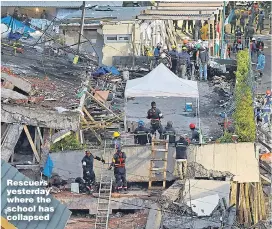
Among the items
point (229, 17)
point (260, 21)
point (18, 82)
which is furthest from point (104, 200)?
point (260, 21)

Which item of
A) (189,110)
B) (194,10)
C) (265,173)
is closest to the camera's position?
(265,173)

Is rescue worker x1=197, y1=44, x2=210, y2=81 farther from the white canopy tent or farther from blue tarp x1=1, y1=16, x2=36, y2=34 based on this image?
blue tarp x1=1, y1=16, x2=36, y2=34

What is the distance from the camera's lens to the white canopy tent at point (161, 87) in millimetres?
25375

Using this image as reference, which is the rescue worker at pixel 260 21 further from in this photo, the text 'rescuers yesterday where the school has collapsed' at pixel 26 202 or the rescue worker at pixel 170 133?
the text 'rescuers yesterday where the school has collapsed' at pixel 26 202

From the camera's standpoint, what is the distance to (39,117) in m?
23.7

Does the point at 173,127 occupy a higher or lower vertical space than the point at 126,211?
higher

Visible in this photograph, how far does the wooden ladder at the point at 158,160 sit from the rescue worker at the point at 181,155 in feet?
1.07

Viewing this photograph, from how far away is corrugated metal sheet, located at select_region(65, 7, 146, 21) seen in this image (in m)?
34.2

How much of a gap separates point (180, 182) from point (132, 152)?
1539 millimetres

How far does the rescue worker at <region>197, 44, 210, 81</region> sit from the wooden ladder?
23.4 ft

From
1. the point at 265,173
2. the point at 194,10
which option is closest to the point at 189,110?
the point at 265,173

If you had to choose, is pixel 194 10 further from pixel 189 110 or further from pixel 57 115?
pixel 57 115

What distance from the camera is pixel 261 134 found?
26938 millimetres

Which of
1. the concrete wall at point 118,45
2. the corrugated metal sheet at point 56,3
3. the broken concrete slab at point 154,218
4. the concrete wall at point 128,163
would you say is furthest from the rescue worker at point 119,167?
the corrugated metal sheet at point 56,3
